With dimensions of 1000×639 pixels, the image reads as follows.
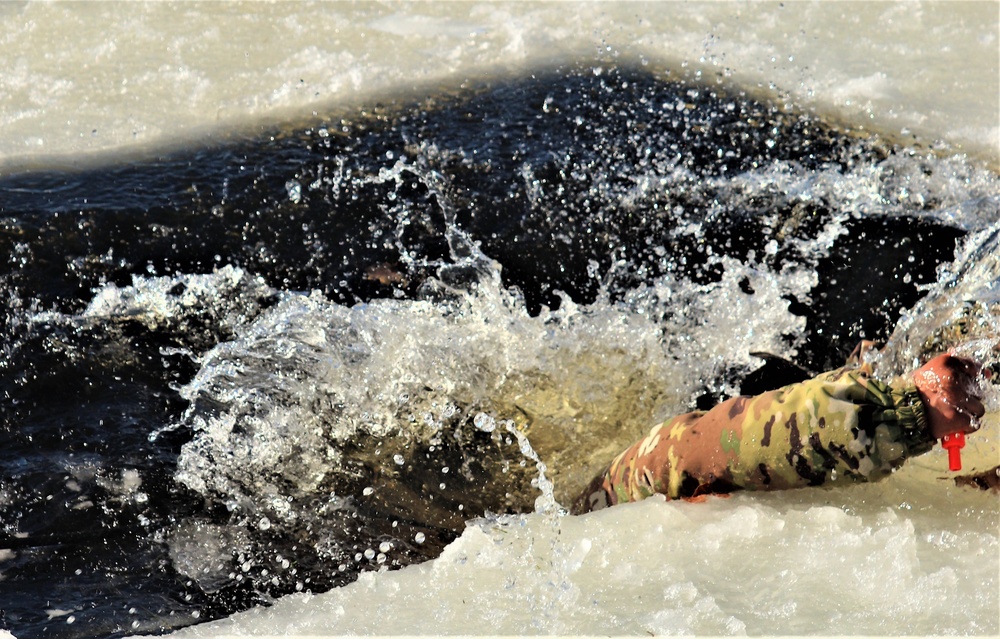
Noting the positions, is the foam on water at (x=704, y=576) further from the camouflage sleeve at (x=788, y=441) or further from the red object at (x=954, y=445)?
the red object at (x=954, y=445)

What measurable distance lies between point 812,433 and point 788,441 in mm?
74

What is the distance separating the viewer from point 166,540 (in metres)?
2.79

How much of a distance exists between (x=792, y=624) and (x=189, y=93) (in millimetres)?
3501

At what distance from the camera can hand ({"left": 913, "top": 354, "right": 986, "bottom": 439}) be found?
225cm

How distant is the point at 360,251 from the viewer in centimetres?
369

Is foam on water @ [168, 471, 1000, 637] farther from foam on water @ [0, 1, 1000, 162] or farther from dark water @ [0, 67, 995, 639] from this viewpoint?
foam on water @ [0, 1, 1000, 162]

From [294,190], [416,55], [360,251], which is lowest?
[360,251]

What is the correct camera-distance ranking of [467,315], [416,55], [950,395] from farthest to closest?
[416,55] → [467,315] → [950,395]

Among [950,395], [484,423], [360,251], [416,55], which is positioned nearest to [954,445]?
[950,395]

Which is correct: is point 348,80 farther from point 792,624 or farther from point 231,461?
point 792,624

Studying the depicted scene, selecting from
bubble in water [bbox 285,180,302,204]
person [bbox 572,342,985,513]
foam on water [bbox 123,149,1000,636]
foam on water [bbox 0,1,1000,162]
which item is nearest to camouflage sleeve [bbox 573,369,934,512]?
person [bbox 572,342,985,513]

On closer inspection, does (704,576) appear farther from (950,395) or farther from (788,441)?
(950,395)

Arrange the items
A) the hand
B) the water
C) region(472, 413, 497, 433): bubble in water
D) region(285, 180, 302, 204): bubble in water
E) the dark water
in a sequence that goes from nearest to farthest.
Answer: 1. the hand
2. the water
3. the dark water
4. region(472, 413, 497, 433): bubble in water
5. region(285, 180, 302, 204): bubble in water

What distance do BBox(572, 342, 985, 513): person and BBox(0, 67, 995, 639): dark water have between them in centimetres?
61
